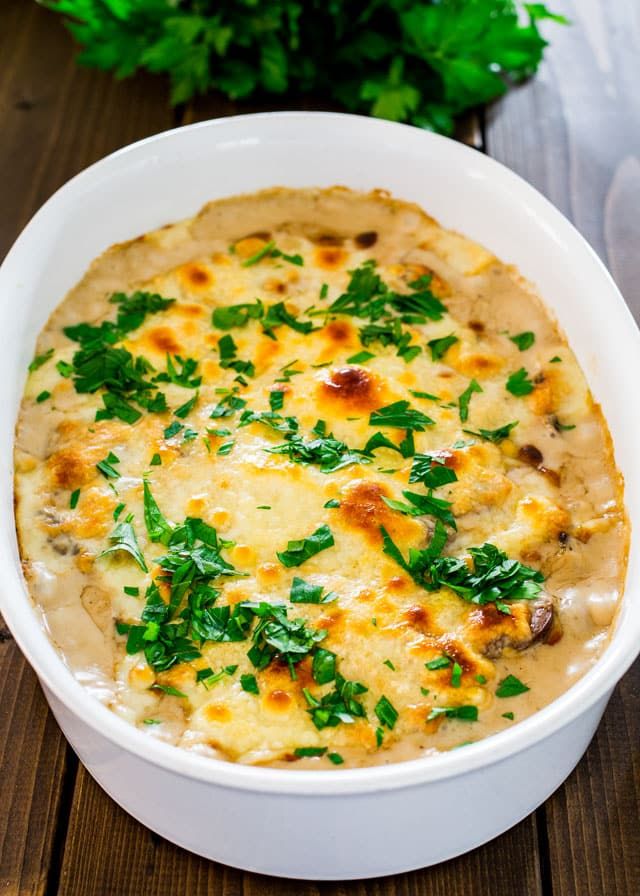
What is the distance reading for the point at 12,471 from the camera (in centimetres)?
212

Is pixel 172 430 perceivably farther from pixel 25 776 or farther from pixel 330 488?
pixel 25 776

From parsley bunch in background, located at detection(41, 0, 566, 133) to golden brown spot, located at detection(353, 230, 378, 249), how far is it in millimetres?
454

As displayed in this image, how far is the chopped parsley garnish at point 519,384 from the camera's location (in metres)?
2.28

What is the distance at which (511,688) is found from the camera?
1.80 m

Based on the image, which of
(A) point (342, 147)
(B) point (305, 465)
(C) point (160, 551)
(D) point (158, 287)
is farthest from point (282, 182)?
(C) point (160, 551)

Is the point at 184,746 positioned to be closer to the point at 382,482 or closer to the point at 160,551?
the point at 160,551

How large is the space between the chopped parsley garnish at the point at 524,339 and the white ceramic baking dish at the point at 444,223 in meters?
0.08

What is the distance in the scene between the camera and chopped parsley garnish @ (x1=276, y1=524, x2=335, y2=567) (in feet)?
6.35

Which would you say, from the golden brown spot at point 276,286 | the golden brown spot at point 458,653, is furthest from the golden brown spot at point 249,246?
the golden brown spot at point 458,653

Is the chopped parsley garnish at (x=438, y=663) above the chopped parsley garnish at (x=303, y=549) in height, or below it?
below

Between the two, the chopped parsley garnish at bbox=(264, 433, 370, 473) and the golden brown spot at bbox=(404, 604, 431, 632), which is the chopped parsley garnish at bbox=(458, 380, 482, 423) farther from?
the golden brown spot at bbox=(404, 604, 431, 632)

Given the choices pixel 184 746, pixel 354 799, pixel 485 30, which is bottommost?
pixel 184 746

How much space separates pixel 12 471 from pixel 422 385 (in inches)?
32.2

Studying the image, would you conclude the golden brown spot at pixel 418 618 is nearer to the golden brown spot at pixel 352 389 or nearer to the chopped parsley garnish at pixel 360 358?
the golden brown spot at pixel 352 389
